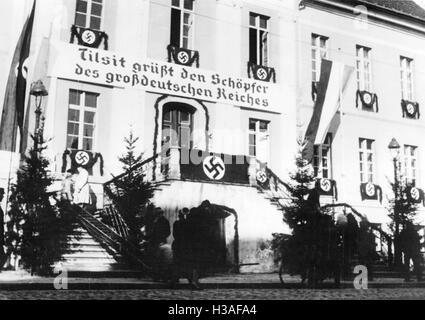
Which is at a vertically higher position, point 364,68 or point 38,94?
point 364,68

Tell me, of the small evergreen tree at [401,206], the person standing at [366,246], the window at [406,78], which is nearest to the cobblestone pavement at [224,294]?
the person standing at [366,246]

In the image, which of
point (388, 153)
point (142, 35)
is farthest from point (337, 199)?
point (142, 35)

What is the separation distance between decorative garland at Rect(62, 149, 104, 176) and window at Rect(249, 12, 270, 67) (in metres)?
3.71

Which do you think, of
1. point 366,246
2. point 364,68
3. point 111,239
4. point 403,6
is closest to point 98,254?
point 111,239

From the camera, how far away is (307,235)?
10.1 m

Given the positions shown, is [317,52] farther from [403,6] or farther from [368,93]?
[403,6]

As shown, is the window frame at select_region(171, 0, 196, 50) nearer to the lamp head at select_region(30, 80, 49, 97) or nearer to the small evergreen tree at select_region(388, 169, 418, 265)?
the lamp head at select_region(30, 80, 49, 97)

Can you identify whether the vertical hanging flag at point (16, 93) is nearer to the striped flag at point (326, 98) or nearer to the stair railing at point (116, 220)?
the stair railing at point (116, 220)

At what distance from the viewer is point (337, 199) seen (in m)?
10.7

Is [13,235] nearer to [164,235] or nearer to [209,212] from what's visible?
[164,235]

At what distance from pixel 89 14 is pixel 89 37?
0.47 meters

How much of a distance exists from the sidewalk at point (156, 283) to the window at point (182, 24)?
4229 millimetres

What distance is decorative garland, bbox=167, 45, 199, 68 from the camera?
983cm

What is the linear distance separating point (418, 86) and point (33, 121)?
820 cm
